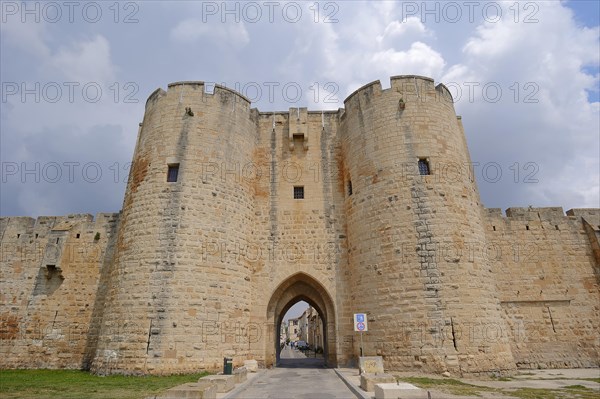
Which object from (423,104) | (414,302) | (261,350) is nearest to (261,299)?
(261,350)

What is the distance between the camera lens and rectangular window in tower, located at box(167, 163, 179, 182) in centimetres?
1369

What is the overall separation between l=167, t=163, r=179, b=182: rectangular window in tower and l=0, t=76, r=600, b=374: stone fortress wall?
0.36 ft

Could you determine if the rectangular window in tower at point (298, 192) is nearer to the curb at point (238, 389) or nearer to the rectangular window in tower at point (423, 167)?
the rectangular window in tower at point (423, 167)

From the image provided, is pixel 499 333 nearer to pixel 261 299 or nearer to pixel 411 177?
pixel 411 177

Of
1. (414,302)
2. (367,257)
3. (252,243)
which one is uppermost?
(252,243)

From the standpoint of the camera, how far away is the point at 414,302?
11.8 meters

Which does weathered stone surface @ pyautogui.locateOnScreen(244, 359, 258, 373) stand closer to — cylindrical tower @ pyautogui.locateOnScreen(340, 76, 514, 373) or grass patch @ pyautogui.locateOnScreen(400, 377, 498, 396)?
cylindrical tower @ pyautogui.locateOnScreen(340, 76, 514, 373)

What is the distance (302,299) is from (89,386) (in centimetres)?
876

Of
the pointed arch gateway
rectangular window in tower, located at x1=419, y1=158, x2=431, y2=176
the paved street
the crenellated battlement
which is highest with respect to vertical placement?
the crenellated battlement

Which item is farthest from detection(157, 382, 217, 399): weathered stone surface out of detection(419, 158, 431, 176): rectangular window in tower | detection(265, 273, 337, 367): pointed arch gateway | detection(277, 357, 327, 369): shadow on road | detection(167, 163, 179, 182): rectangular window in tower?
detection(419, 158, 431, 176): rectangular window in tower

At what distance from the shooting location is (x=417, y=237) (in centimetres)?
1241

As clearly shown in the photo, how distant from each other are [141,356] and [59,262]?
275 inches

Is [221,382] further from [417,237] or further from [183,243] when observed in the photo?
[417,237]

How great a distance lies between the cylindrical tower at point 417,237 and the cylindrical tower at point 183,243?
14.9ft
